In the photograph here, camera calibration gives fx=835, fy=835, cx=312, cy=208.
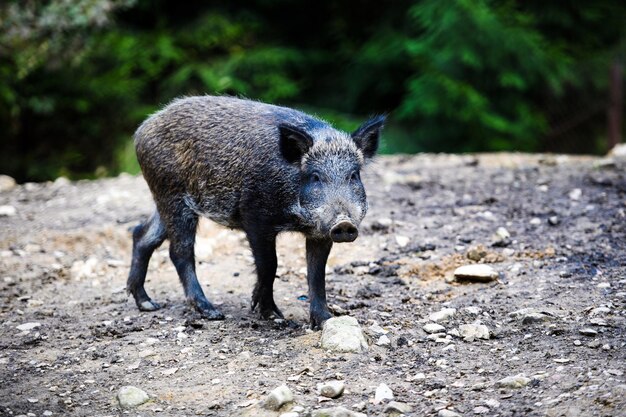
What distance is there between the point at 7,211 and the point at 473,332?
5.55 meters

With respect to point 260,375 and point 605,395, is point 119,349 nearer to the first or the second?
point 260,375

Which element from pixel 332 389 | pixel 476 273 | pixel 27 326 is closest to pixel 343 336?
pixel 332 389

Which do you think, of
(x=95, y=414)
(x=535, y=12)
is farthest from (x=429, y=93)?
(x=95, y=414)

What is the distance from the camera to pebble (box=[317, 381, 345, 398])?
417 centimetres

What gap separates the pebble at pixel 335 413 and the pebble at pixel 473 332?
1.19m

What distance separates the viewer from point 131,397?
427cm

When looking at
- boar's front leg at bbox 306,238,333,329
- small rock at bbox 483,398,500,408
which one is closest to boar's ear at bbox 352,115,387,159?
boar's front leg at bbox 306,238,333,329

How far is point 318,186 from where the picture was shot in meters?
5.13

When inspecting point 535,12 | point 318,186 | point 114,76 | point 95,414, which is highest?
point 535,12

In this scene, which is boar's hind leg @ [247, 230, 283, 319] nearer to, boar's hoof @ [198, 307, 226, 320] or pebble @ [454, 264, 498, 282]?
boar's hoof @ [198, 307, 226, 320]

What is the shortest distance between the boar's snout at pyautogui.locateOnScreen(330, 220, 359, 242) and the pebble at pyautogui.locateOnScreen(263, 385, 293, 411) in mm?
A: 1012

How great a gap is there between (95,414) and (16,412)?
0.39 metres

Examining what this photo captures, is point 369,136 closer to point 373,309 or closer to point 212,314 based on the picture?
point 373,309

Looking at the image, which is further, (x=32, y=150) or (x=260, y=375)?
(x=32, y=150)
